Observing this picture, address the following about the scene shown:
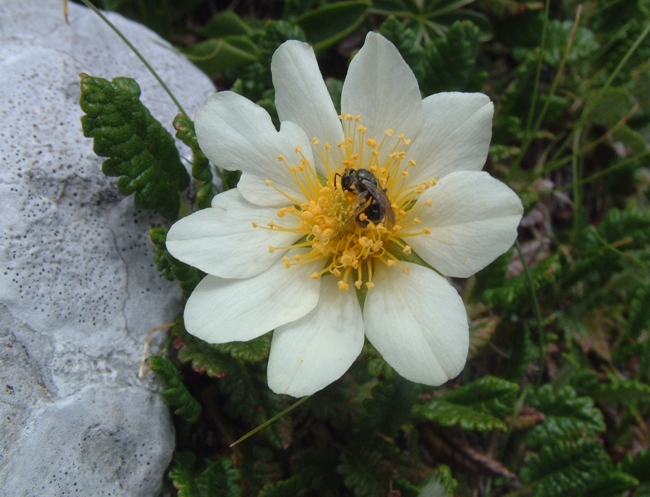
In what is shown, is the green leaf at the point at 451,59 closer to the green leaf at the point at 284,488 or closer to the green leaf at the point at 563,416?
the green leaf at the point at 563,416

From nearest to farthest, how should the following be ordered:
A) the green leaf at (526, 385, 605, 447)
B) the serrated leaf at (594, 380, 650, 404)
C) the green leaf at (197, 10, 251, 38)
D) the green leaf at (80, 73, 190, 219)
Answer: the green leaf at (80, 73, 190, 219)
the green leaf at (526, 385, 605, 447)
the serrated leaf at (594, 380, 650, 404)
the green leaf at (197, 10, 251, 38)

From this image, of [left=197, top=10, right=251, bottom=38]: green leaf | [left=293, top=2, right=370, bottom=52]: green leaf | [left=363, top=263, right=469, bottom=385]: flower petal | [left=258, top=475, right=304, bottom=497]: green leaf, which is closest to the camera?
[left=363, top=263, right=469, bottom=385]: flower petal

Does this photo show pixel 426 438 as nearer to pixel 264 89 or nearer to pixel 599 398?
pixel 599 398

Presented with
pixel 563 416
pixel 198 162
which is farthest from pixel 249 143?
pixel 563 416

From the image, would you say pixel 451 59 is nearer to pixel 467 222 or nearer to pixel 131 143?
pixel 467 222

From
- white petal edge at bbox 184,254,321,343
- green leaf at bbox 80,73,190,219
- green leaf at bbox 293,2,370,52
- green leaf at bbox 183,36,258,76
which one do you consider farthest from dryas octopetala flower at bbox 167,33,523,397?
green leaf at bbox 293,2,370,52

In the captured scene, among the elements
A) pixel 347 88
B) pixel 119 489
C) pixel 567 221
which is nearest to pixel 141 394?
pixel 119 489

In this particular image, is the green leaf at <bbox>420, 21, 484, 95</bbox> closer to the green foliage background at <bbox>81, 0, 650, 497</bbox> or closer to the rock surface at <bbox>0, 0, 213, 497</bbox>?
the green foliage background at <bbox>81, 0, 650, 497</bbox>
